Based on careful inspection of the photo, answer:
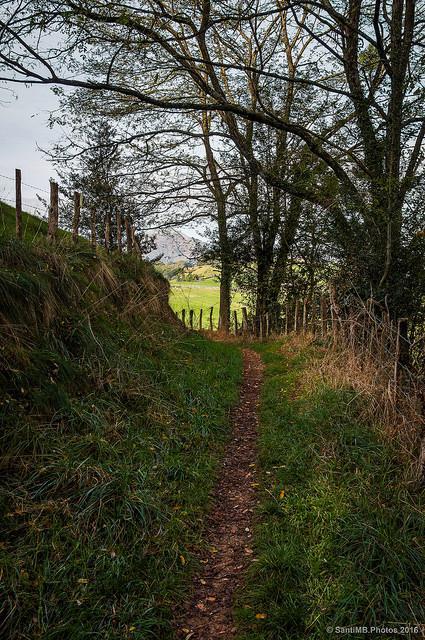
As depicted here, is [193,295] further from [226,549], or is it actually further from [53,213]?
[226,549]

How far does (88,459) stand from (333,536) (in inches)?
88.5

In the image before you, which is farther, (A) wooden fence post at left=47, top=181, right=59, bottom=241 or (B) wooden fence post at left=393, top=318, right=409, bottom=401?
(A) wooden fence post at left=47, top=181, right=59, bottom=241

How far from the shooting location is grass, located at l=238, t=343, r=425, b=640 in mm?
2814

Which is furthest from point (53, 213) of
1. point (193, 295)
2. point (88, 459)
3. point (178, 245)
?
point (193, 295)

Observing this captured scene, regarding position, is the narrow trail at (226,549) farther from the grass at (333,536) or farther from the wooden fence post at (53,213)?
the wooden fence post at (53,213)

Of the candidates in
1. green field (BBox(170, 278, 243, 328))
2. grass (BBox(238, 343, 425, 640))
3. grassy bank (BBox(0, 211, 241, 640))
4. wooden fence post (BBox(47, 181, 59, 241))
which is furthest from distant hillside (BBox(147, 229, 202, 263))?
grass (BBox(238, 343, 425, 640))

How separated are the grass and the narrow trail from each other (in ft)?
0.45

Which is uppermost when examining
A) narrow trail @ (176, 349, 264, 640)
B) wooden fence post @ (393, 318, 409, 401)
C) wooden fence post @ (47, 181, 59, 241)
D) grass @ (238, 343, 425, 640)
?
wooden fence post @ (47, 181, 59, 241)

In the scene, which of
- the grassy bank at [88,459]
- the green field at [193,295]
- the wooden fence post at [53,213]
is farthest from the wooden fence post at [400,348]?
the green field at [193,295]

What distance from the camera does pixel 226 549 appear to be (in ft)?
12.3

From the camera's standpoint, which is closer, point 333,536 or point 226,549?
point 333,536

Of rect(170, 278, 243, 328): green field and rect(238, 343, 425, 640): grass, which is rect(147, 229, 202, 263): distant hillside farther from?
rect(238, 343, 425, 640): grass

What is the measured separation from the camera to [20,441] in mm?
3855

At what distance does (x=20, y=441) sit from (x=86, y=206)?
45.3ft
